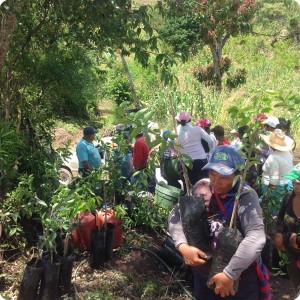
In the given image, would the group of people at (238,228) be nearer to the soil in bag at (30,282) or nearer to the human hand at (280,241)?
the human hand at (280,241)

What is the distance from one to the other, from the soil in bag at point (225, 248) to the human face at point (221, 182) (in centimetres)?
22

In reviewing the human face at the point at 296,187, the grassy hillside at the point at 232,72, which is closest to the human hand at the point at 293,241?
the human face at the point at 296,187

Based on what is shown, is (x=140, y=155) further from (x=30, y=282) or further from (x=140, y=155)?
(x=30, y=282)

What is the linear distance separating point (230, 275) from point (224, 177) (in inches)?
19.8

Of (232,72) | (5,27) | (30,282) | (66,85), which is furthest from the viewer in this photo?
(232,72)

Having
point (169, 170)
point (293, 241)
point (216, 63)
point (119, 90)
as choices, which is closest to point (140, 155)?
point (169, 170)

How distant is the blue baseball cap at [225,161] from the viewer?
6.97ft

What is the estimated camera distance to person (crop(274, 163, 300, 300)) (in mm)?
2484

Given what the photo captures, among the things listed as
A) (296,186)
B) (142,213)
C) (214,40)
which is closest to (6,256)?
(142,213)

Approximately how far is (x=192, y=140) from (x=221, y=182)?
2.90 m

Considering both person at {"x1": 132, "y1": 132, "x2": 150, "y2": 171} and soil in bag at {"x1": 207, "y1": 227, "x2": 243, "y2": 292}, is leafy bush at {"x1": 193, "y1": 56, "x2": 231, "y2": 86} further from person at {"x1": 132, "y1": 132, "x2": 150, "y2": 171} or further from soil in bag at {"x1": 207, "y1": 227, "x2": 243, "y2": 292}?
soil in bag at {"x1": 207, "y1": 227, "x2": 243, "y2": 292}

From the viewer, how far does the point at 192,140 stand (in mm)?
5023

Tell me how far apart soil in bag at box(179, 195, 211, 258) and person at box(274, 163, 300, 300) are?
25.2 inches

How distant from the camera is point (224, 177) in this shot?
213cm
